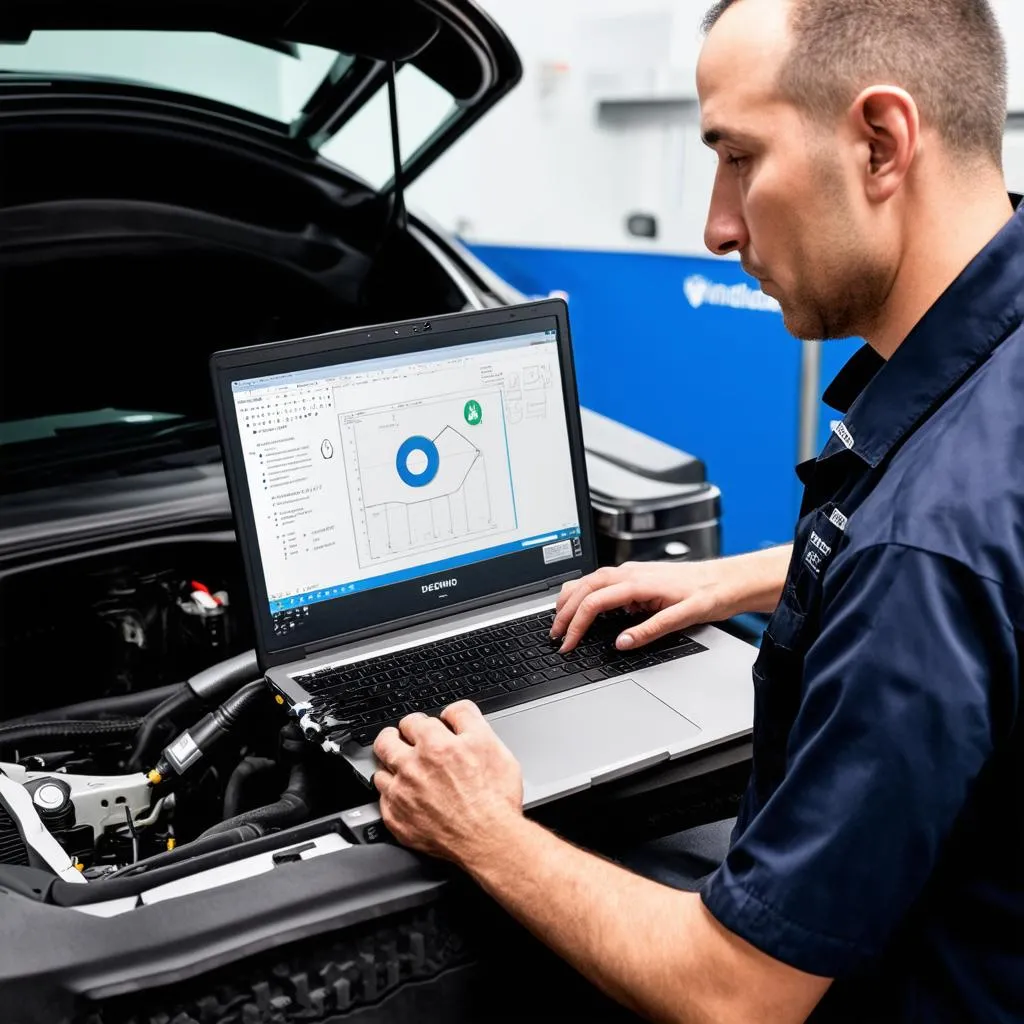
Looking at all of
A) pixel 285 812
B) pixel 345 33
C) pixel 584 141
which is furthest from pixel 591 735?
pixel 584 141

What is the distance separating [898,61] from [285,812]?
30.6 inches

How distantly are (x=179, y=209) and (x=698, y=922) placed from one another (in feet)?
3.75

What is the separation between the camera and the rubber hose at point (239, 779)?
3.77ft

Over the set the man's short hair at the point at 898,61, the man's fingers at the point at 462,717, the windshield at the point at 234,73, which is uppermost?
the windshield at the point at 234,73

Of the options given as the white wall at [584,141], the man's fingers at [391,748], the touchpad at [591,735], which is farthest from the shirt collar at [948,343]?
the white wall at [584,141]

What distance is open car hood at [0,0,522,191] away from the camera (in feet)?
4.16

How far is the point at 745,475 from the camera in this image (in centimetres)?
320

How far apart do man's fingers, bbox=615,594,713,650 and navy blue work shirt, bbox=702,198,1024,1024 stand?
1.29 feet

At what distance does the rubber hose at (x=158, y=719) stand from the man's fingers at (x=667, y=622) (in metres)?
0.45

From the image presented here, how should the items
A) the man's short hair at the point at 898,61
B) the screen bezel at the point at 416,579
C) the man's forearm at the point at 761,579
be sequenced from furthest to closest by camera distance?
the man's forearm at the point at 761,579, the screen bezel at the point at 416,579, the man's short hair at the point at 898,61

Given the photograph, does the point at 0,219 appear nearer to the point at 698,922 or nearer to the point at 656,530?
the point at 656,530

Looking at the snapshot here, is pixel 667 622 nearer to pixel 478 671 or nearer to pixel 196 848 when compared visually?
pixel 478 671

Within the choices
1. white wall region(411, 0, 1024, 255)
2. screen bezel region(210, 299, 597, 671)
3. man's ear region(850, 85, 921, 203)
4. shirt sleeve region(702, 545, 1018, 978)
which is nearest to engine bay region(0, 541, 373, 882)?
screen bezel region(210, 299, 597, 671)

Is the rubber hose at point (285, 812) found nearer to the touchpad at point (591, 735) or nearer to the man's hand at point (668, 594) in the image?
the touchpad at point (591, 735)
